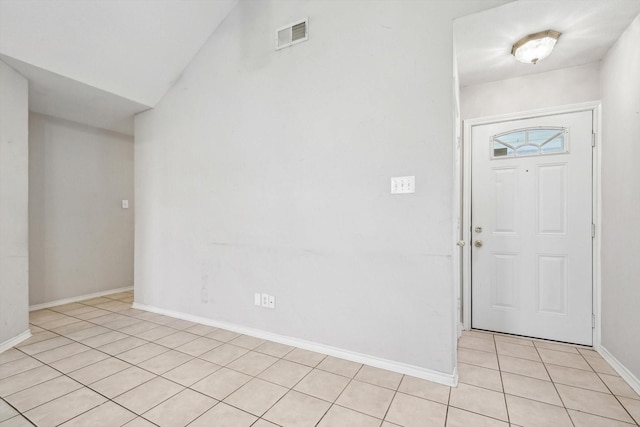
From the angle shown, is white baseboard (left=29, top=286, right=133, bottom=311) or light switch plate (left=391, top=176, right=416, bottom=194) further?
white baseboard (left=29, top=286, right=133, bottom=311)

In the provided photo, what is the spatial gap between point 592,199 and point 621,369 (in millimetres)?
1309

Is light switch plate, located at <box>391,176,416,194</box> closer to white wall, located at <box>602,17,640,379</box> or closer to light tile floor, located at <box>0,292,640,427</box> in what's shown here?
light tile floor, located at <box>0,292,640,427</box>

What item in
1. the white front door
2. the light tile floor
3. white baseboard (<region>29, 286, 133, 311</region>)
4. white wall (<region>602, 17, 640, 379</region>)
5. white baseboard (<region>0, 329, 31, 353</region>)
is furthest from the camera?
white baseboard (<region>29, 286, 133, 311</region>)

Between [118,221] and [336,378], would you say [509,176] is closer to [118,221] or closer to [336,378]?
[336,378]

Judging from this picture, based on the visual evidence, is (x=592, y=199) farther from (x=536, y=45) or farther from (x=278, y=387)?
(x=278, y=387)

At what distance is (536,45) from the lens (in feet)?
7.02

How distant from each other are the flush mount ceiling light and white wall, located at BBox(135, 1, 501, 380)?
533mm

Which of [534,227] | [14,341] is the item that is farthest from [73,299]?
[534,227]

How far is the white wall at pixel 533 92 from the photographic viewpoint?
2.55 m

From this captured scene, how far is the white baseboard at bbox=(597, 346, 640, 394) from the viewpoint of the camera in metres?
1.90

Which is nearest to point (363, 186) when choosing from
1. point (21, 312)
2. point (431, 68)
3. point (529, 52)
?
point (431, 68)

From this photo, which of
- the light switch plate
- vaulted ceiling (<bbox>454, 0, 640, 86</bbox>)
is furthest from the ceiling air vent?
the light switch plate

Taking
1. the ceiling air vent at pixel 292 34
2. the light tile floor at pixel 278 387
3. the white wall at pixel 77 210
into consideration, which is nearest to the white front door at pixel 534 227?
the light tile floor at pixel 278 387

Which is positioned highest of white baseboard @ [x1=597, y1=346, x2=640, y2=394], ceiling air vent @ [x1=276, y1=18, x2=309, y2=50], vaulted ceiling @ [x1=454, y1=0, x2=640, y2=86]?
ceiling air vent @ [x1=276, y1=18, x2=309, y2=50]
